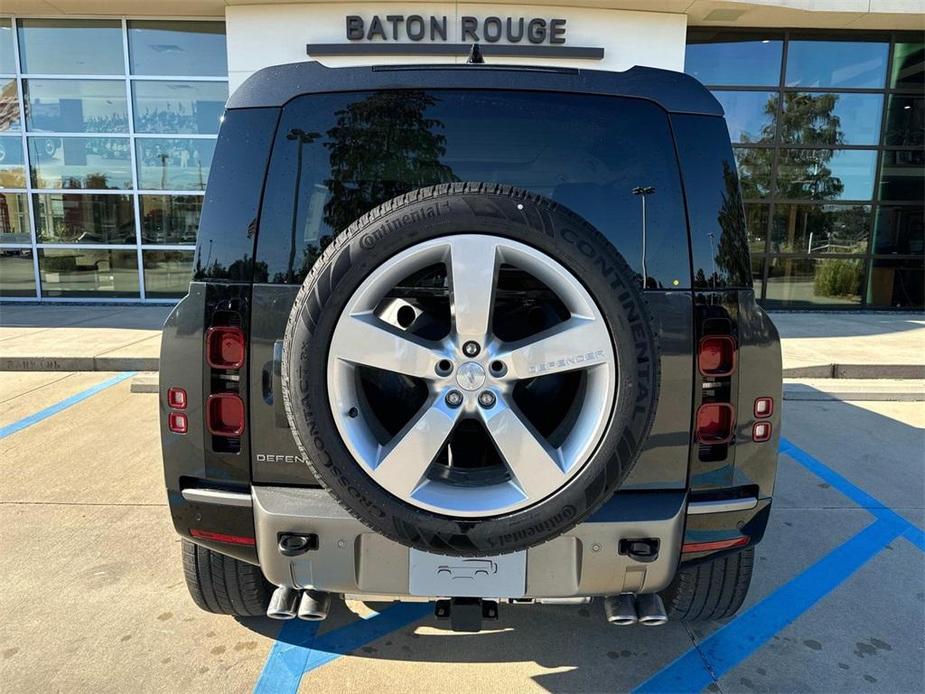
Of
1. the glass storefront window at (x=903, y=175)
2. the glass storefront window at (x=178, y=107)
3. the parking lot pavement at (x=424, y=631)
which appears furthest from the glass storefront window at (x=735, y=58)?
the parking lot pavement at (x=424, y=631)

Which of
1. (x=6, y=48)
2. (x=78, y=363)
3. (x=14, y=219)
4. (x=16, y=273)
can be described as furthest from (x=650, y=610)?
(x=6, y=48)

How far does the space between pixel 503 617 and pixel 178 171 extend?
11281mm

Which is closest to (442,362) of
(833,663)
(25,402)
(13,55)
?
(833,663)

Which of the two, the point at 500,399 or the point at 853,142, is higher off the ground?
the point at 853,142

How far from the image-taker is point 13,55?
1115 centimetres

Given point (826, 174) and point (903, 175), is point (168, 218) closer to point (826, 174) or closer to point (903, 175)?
point (826, 174)

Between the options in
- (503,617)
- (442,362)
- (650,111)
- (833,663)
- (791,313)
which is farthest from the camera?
(791,313)

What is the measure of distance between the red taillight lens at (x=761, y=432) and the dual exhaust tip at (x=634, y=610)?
68 cm

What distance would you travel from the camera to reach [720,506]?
2.01 m

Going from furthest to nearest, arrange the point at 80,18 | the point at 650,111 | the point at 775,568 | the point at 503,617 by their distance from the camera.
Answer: the point at 80,18, the point at 775,568, the point at 503,617, the point at 650,111

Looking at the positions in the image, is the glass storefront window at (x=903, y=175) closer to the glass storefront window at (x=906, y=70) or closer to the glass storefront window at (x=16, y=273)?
the glass storefront window at (x=906, y=70)

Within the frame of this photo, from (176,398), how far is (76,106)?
12.2 metres

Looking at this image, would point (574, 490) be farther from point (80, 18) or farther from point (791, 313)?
point (80, 18)

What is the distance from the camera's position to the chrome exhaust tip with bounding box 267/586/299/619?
2.11 m
